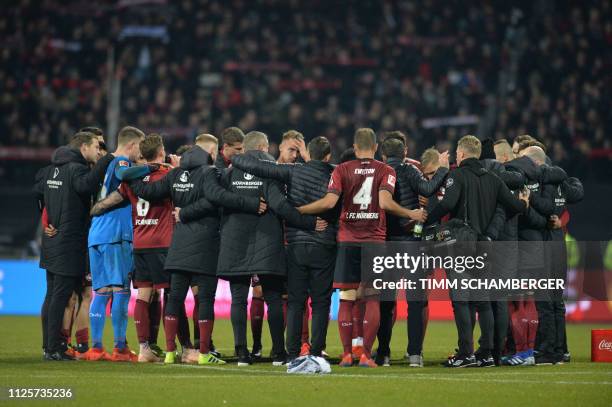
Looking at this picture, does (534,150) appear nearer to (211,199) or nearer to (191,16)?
(211,199)

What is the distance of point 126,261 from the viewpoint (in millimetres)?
11836

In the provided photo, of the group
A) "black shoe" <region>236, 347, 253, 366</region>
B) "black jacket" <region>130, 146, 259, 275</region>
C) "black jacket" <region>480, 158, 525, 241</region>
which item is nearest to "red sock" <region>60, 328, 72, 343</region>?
"black jacket" <region>130, 146, 259, 275</region>

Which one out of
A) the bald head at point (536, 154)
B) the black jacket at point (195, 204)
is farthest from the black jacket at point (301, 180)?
the bald head at point (536, 154)

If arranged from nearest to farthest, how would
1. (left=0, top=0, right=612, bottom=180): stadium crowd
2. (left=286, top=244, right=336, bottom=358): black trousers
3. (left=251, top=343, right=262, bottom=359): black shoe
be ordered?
(left=286, top=244, right=336, bottom=358): black trousers < (left=251, top=343, right=262, bottom=359): black shoe < (left=0, top=0, right=612, bottom=180): stadium crowd

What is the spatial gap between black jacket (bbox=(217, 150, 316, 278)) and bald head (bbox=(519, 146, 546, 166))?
269 cm

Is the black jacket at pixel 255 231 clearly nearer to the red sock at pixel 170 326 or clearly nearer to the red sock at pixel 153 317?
the red sock at pixel 170 326

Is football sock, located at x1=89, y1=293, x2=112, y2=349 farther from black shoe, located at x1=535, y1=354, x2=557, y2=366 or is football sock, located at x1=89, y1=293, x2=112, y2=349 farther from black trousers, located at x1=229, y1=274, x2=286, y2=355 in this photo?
black shoe, located at x1=535, y1=354, x2=557, y2=366

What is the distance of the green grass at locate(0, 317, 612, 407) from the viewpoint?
8.47 meters

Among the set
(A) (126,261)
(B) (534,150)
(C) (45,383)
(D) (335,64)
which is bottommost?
(C) (45,383)

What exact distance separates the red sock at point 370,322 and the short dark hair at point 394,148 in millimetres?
1503

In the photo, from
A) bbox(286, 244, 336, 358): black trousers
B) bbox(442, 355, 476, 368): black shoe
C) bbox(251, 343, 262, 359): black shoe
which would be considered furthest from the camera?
bbox(251, 343, 262, 359): black shoe

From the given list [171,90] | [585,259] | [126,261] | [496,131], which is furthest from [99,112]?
[126,261]

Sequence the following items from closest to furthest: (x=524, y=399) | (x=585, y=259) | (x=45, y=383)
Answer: (x=524, y=399)
(x=45, y=383)
(x=585, y=259)

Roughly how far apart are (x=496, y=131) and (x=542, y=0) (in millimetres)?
5451
